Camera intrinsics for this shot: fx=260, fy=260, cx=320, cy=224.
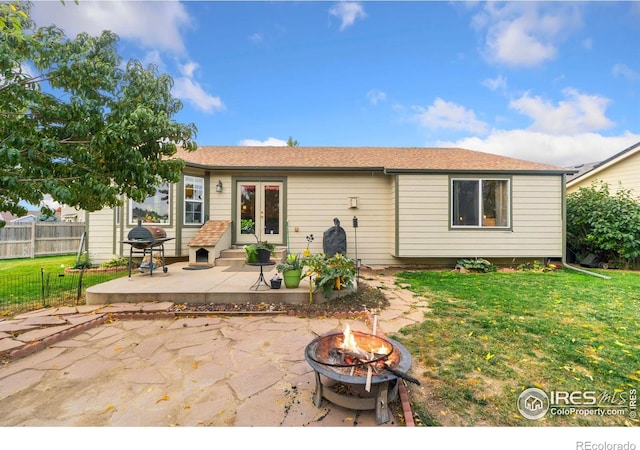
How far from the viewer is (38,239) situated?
32.3ft

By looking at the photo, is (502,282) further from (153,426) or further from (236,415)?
(153,426)

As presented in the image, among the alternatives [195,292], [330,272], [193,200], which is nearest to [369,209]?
[330,272]

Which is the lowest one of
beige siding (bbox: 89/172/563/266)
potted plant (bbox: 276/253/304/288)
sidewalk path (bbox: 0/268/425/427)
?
sidewalk path (bbox: 0/268/425/427)

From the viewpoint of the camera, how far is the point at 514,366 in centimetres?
241

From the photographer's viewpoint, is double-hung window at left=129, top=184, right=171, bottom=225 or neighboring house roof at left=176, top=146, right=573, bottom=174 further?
neighboring house roof at left=176, top=146, right=573, bottom=174

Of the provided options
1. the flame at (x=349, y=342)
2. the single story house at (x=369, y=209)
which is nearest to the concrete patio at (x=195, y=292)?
the flame at (x=349, y=342)

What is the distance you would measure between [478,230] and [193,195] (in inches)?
323

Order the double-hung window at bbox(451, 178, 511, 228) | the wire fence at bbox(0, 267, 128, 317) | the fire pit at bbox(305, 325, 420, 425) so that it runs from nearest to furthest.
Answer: the fire pit at bbox(305, 325, 420, 425) → the wire fence at bbox(0, 267, 128, 317) → the double-hung window at bbox(451, 178, 511, 228)

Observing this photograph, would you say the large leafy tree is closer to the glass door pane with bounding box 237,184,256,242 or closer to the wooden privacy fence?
the glass door pane with bounding box 237,184,256,242

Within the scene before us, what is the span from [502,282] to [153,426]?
6.63 meters

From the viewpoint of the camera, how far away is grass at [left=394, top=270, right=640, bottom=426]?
186 cm

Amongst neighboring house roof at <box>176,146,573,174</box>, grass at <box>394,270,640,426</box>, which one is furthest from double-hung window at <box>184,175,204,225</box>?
grass at <box>394,270,640,426</box>

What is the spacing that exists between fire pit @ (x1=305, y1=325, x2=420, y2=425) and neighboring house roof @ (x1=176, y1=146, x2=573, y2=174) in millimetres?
6016

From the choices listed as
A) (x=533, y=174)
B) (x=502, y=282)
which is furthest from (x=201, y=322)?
(x=533, y=174)
